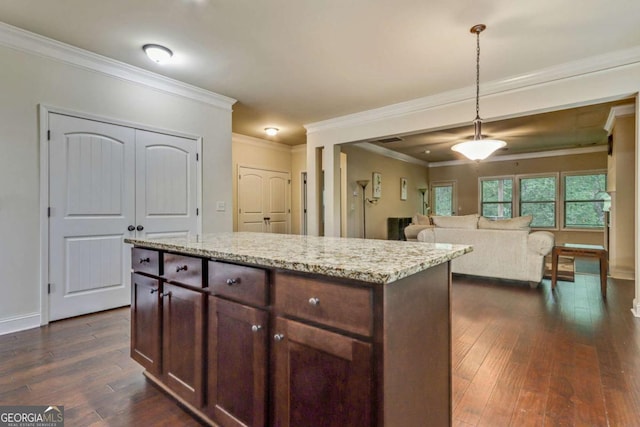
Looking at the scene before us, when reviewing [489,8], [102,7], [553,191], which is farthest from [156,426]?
[553,191]

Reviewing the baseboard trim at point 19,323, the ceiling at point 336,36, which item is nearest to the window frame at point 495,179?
the ceiling at point 336,36

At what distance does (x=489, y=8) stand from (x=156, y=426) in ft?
11.4

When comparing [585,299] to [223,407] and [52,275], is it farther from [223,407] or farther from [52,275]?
[52,275]

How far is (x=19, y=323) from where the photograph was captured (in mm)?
2697

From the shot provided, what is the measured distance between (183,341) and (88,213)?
7.65 ft

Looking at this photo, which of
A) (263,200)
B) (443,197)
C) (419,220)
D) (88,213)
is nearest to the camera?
(88,213)

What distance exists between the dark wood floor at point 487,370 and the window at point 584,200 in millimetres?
5622

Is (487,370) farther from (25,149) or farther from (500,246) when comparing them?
(25,149)

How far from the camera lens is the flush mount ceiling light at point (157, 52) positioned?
2.95 metres

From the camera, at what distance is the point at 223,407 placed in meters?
1.34

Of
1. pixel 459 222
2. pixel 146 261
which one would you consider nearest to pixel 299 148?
pixel 459 222

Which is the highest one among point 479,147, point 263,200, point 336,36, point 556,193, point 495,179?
point 336,36

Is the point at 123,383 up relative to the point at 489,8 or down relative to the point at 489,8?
down

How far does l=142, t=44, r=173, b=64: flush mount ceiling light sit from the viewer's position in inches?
116
